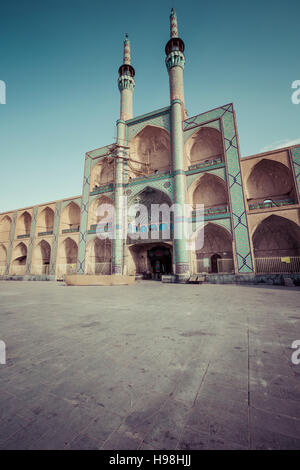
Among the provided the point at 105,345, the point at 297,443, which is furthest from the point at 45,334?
the point at 297,443

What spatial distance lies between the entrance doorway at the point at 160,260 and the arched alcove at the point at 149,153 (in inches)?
304

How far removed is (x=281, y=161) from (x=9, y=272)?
98.6 ft

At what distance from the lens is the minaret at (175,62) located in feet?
55.5

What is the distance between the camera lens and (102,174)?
21.0 metres

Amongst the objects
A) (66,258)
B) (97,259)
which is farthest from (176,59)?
(66,258)

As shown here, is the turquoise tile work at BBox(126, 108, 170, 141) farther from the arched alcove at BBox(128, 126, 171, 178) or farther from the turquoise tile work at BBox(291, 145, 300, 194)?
the turquoise tile work at BBox(291, 145, 300, 194)

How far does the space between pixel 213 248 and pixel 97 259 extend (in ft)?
38.2

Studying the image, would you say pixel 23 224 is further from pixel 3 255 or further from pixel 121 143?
pixel 121 143

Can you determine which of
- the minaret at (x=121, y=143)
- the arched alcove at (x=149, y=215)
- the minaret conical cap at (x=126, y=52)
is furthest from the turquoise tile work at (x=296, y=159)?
the minaret conical cap at (x=126, y=52)

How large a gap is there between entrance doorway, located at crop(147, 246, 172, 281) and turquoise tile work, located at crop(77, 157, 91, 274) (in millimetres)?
6582

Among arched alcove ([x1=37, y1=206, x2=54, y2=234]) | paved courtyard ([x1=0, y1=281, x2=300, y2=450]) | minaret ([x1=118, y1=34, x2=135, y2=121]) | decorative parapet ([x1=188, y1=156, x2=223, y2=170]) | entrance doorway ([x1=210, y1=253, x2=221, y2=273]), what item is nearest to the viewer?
paved courtyard ([x1=0, y1=281, x2=300, y2=450])

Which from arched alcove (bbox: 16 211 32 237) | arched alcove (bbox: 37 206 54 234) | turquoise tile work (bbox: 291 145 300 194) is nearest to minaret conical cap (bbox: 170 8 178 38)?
turquoise tile work (bbox: 291 145 300 194)

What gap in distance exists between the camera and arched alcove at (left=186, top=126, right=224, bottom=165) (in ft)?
52.3

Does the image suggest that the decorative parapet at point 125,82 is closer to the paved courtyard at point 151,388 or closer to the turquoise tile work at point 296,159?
the turquoise tile work at point 296,159
